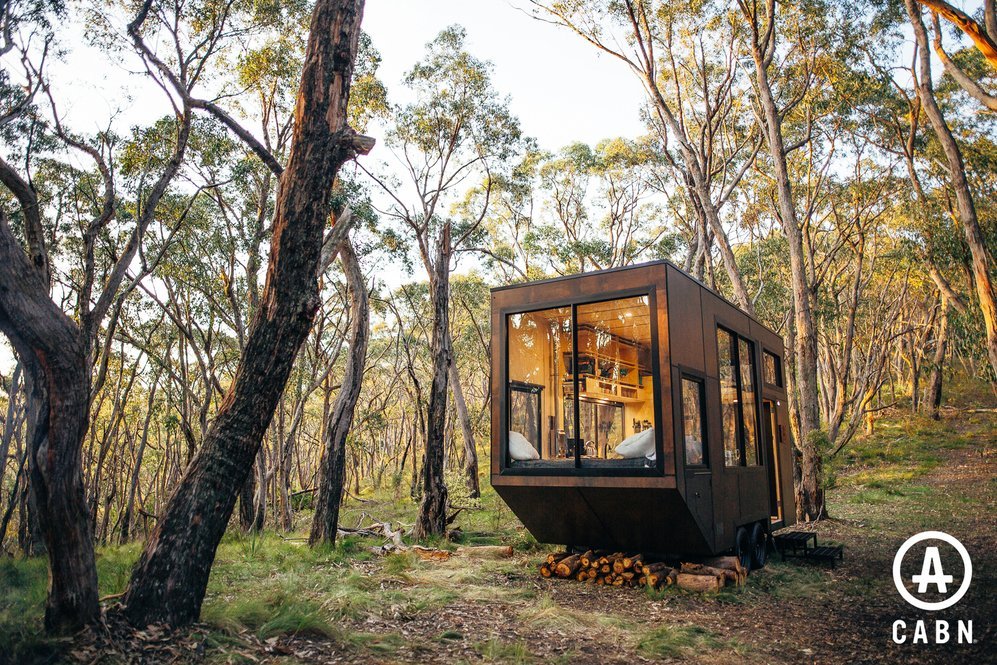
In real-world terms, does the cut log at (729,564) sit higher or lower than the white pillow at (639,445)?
lower

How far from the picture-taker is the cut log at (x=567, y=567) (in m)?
7.02

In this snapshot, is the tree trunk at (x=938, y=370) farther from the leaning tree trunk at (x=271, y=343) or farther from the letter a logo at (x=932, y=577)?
the leaning tree trunk at (x=271, y=343)

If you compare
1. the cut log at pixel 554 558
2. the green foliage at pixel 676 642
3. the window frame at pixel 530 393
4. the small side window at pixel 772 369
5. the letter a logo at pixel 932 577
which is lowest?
the letter a logo at pixel 932 577

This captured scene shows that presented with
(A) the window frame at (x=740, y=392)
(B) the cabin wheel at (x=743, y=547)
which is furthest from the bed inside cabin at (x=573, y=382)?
(B) the cabin wheel at (x=743, y=547)

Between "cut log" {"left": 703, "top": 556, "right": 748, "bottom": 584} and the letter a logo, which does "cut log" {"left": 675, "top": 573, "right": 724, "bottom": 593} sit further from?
the letter a logo

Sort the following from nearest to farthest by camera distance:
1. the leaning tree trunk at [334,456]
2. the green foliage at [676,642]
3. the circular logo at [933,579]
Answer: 1. the green foliage at [676,642]
2. the circular logo at [933,579]
3. the leaning tree trunk at [334,456]

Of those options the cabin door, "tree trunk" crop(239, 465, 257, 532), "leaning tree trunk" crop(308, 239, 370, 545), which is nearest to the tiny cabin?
the cabin door

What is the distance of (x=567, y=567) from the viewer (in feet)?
23.0

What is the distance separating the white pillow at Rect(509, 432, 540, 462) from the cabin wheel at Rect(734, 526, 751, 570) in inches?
93.5

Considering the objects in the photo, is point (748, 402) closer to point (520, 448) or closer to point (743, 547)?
point (743, 547)

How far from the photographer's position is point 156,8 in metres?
9.52

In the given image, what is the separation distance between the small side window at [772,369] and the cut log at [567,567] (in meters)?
3.63

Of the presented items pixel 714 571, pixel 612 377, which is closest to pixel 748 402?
pixel 612 377

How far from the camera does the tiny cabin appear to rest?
20.0 feet
